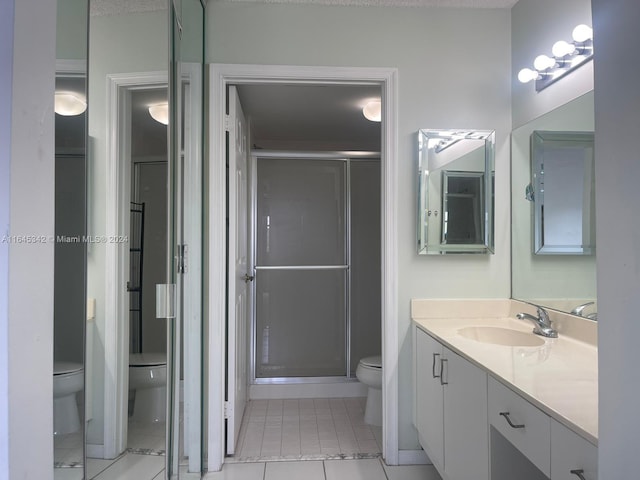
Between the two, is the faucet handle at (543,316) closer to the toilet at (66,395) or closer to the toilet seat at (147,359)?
the toilet seat at (147,359)

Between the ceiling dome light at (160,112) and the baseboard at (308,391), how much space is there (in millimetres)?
2442

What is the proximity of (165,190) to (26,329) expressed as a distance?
90cm

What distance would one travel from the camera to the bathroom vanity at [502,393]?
95 centimetres

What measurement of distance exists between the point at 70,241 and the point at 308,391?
2829 mm

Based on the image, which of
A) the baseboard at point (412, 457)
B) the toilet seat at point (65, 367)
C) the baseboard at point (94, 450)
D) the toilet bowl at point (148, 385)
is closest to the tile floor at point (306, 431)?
the baseboard at point (412, 457)

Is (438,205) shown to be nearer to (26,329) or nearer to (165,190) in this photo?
(165,190)

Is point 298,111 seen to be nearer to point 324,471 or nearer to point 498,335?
point 498,335

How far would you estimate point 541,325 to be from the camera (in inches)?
70.4

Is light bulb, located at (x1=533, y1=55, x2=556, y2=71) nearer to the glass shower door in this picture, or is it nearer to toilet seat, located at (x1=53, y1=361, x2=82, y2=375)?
the glass shower door

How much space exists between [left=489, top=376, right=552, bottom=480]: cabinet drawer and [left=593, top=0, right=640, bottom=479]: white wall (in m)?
0.46

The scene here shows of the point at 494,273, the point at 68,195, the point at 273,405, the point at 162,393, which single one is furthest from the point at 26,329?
the point at 273,405

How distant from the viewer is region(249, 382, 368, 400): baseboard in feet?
10.6

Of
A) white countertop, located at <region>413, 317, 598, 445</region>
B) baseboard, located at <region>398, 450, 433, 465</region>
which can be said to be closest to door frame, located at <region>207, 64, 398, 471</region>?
baseboard, located at <region>398, 450, 433, 465</region>

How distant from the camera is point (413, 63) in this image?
216 centimetres
